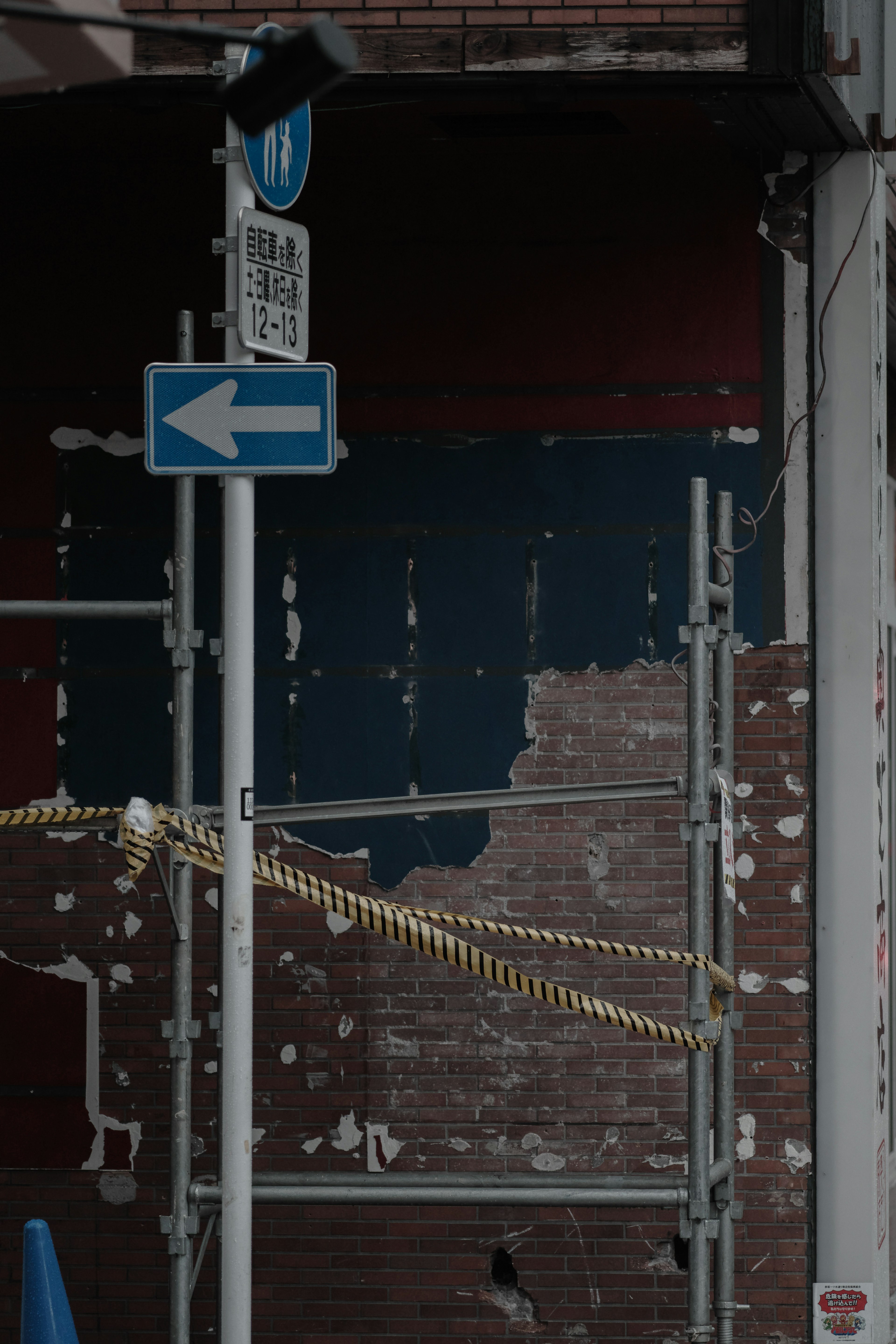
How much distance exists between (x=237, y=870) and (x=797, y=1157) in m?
3.36

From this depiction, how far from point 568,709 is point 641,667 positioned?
0.36 meters

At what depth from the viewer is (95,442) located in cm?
696

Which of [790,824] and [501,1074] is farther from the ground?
[790,824]

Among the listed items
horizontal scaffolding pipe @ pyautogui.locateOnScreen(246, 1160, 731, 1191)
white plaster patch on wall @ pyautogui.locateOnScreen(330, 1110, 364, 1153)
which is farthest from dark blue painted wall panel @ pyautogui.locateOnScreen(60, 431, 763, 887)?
horizontal scaffolding pipe @ pyautogui.locateOnScreen(246, 1160, 731, 1191)

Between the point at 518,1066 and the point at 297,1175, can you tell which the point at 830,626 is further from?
the point at 297,1175

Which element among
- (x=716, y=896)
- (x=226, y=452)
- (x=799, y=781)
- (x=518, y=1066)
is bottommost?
(x=518, y=1066)

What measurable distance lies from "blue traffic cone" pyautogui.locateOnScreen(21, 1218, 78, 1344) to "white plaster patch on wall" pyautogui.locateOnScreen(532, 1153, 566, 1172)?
8.53ft

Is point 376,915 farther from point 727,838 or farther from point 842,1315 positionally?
point 842,1315

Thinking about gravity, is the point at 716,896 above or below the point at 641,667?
below

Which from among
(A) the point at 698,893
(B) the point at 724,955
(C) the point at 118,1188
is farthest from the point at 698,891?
(C) the point at 118,1188

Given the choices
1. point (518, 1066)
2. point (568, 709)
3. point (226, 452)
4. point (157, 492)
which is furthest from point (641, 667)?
point (226, 452)

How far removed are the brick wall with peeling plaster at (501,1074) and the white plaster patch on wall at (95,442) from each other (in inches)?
70.1

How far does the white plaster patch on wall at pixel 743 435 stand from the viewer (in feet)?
22.2

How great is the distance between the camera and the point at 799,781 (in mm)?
6723
